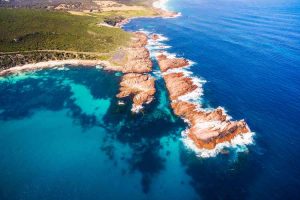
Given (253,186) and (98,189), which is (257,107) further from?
(98,189)

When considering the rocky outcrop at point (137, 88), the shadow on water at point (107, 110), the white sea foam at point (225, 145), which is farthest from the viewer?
the rocky outcrop at point (137, 88)

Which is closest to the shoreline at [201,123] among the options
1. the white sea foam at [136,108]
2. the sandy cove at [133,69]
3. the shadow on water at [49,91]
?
the sandy cove at [133,69]

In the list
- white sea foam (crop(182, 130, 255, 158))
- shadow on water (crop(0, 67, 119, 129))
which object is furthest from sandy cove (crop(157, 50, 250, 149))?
shadow on water (crop(0, 67, 119, 129))

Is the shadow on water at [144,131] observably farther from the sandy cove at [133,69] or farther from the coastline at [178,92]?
the sandy cove at [133,69]

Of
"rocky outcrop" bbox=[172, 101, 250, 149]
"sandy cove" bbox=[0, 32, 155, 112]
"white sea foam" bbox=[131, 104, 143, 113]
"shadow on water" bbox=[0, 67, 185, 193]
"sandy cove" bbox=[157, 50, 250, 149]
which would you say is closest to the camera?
"shadow on water" bbox=[0, 67, 185, 193]

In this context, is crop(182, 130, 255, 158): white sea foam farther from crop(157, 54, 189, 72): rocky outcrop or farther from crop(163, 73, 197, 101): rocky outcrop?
crop(157, 54, 189, 72): rocky outcrop
